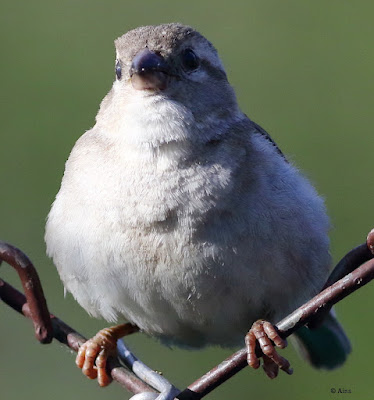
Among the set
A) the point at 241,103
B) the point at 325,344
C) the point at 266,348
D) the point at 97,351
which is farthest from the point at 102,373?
the point at 241,103

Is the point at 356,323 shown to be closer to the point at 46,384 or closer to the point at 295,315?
the point at 46,384

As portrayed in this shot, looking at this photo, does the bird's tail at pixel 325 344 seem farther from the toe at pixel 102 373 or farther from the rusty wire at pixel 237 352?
the rusty wire at pixel 237 352

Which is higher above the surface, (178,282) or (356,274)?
(356,274)

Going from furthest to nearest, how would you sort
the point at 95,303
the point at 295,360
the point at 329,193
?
the point at 329,193 → the point at 295,360 → the point at 95,303

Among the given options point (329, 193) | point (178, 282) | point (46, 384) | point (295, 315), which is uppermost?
point (295, 315)

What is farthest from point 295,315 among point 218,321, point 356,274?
point 218,321

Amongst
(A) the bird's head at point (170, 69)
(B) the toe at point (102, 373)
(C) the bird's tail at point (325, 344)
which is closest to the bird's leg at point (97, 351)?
(B) the toe at point (102, 373)

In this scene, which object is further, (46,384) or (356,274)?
(46,384)

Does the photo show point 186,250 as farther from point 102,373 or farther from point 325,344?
point 325,344
